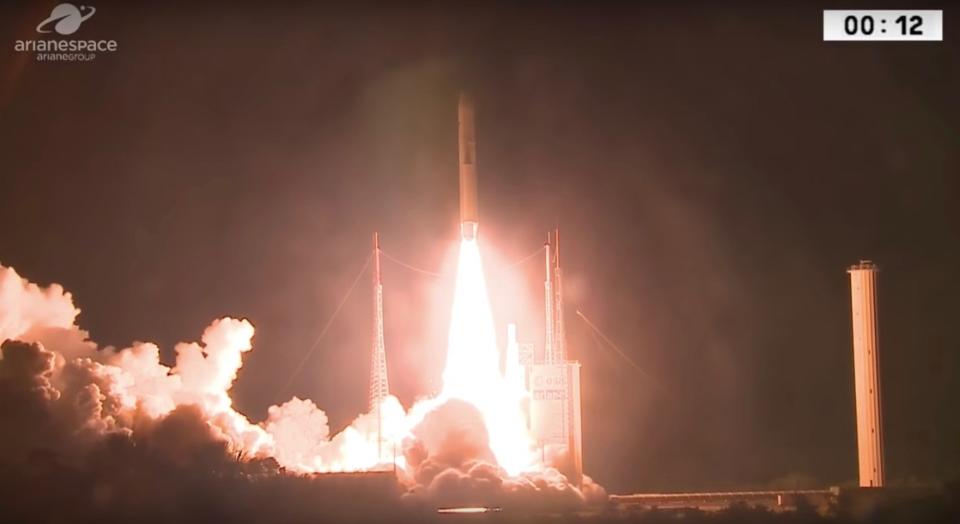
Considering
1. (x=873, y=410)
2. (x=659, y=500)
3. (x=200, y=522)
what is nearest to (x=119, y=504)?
(x=200, y=522)

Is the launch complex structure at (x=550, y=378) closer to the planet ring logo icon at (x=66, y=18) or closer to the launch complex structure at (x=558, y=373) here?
the launch complex structure at (x=558, y=373)

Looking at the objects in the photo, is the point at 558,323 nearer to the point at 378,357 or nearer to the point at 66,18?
the point at 378,357

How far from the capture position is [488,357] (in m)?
18.8

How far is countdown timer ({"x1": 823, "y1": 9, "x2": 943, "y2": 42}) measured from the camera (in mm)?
11516

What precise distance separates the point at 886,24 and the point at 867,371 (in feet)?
21.7

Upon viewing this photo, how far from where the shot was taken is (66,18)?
1154 centimetres

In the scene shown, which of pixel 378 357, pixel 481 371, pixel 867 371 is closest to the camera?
pixel 378 357

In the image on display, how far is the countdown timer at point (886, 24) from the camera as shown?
11.5 meters

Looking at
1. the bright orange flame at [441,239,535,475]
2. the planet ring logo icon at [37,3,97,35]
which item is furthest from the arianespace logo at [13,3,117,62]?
the bright orange flame at [441,239,535,475]

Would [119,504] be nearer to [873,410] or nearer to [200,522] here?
[200,522]

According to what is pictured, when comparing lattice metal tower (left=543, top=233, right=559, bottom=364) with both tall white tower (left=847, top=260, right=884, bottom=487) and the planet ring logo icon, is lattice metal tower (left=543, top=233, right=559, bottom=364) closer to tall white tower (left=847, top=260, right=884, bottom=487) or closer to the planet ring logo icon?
tall white tower (left=847, top=260, right=884, bottom=487)

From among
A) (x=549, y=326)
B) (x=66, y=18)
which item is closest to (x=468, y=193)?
(x=549, y=326)

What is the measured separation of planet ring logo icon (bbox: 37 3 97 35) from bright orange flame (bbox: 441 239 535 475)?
731cm

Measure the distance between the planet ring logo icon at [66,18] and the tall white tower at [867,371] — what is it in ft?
31.5
